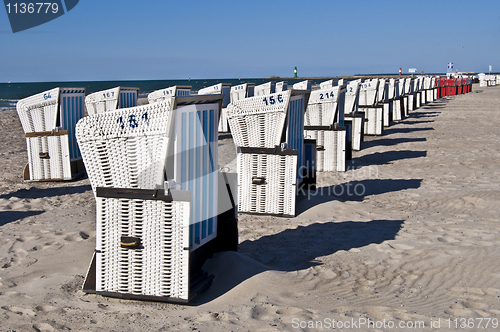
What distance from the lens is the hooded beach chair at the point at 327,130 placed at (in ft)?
33.1

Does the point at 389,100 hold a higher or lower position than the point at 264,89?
lower

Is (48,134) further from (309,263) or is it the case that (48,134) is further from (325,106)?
(309,263)

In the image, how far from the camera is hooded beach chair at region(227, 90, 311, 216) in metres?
6.69

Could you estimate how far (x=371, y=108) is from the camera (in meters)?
16.2

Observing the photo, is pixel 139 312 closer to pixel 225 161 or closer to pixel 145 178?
pixel 145 178

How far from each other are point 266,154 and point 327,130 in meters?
3.67

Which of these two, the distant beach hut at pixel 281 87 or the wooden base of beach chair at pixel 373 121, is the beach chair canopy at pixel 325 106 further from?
the distant beach hut at pixel 281 87

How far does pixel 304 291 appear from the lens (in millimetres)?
4086

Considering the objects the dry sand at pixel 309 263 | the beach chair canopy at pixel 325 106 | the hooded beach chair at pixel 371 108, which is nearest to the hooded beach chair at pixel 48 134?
the dry sand at pixel 309 263

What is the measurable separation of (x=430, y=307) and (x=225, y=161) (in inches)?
306

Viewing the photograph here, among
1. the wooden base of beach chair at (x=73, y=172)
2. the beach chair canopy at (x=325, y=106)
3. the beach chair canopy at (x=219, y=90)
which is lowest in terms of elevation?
the wooden base of beach chair at (x=73, y=172)

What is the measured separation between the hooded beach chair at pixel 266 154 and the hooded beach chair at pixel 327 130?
3115mm

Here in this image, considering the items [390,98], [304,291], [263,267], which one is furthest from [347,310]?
[390,98]

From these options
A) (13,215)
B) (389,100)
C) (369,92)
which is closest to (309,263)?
(13,215)
